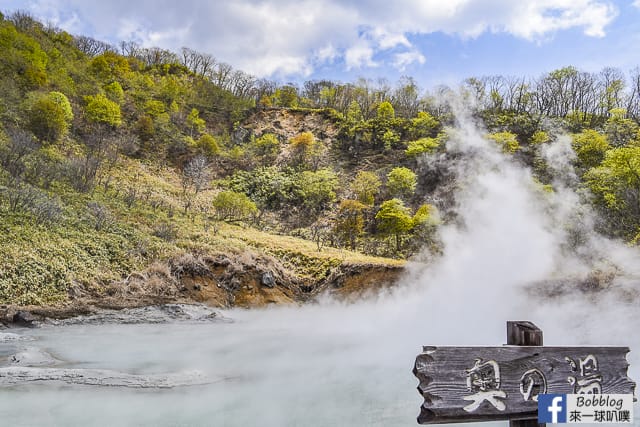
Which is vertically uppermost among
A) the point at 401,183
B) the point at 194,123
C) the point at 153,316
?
the point at 194,123

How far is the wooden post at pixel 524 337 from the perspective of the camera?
97.3 inches

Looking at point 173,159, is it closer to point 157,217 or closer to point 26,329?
point 157,217

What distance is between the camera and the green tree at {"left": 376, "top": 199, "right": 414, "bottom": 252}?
92.7ft

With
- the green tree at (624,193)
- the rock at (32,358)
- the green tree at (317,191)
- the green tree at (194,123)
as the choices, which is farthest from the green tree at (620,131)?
the rock at (32,358)

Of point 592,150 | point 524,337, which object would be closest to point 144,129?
point 592,150

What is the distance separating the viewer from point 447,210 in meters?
31.8

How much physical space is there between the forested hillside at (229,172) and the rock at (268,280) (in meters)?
0.05

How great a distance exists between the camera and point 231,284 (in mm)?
19703

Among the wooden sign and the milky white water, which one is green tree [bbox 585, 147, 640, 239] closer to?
the milky white water

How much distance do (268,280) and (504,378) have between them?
1843 centimetres

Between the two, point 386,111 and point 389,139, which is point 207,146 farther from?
point 386,111

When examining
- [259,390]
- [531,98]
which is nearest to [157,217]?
[259,390]

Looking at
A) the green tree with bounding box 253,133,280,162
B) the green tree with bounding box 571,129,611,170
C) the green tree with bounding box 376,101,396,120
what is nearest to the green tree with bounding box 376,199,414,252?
the green tree with bounding box 571,129,611,170

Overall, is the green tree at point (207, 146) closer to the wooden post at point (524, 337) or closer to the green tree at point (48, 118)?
the green tree at point (48, 118)
